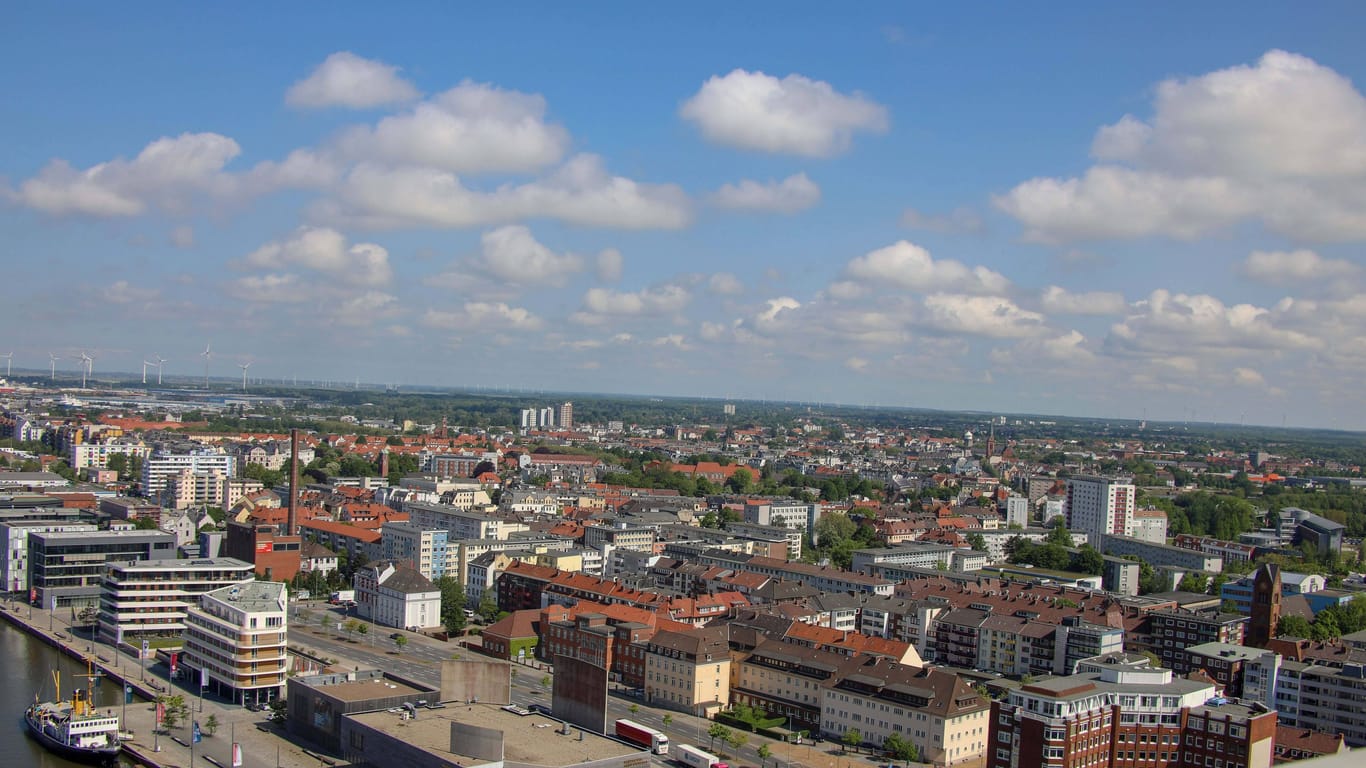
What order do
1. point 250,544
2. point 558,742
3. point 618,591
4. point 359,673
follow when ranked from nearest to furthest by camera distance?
point 558,742 → point 359,673 → point 618,591 → point 250,544

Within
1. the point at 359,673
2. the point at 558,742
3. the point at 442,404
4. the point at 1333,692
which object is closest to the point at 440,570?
the point at 359,673

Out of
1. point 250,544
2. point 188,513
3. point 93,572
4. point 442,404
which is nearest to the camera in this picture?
point 93,572

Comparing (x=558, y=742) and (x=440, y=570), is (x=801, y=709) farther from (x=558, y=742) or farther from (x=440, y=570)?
(x=440, y=570)

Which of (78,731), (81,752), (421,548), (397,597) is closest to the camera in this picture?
(81,752)

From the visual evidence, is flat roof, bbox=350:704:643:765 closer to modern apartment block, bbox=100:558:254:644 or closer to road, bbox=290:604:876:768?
road, bbox=290:604:876:768

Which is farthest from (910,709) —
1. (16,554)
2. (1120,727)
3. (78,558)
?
(16,554)

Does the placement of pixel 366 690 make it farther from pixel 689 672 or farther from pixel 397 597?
pixel 397 597
